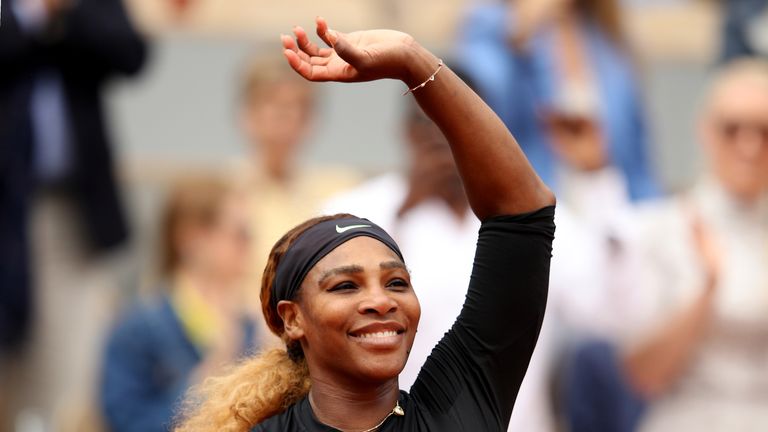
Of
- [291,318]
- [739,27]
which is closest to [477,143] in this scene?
[291,318]

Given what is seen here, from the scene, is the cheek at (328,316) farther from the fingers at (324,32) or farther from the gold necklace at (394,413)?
the fingers at (324,32)

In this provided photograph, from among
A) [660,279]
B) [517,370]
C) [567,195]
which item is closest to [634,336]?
[660,279]

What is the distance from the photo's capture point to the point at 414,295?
9.36 ft

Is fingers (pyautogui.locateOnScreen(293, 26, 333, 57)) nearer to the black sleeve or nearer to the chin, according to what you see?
the black sleeve

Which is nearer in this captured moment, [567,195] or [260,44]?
[567,195]

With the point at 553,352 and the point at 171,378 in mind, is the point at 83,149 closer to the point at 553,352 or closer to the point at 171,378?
Result: the point at 171,378

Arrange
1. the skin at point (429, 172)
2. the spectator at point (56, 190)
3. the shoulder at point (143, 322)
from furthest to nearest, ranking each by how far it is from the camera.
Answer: the spectator at point (56, 190)
the shoulder at point (143, 322)
the skin at point (429, 172)

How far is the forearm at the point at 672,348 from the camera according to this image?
5695 mm

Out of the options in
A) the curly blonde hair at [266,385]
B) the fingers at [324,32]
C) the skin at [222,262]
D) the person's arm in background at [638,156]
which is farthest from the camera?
the person's arm in background at [638,156]

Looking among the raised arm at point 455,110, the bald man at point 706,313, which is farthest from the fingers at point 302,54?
the bald man at point 706,313

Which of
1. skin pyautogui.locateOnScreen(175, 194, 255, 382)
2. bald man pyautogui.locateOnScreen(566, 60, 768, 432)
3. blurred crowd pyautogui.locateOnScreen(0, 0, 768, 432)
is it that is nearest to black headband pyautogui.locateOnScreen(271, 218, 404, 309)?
blurred crowd pyautogui.locateOnScreen(0, 0, 768, 432)

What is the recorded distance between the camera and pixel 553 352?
5527 mm

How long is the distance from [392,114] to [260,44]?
28.7 inches

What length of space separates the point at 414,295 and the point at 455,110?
352 millimetres
